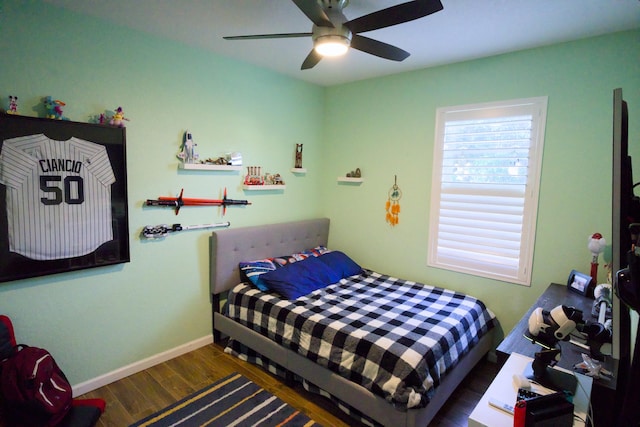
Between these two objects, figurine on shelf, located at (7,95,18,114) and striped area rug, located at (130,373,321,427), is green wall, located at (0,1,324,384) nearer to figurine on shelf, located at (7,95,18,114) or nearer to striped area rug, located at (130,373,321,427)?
figurine on shelf, located at (7,95,18,114)

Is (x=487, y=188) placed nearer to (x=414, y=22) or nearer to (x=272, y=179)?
(x=414, y=22)

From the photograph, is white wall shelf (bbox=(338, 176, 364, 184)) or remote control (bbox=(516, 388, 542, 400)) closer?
remote control (bbox=(516, 388, 542, 400))

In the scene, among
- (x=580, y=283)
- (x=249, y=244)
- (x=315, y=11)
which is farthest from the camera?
(x=249, y=244)

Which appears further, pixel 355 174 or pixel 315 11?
pixel 355 174

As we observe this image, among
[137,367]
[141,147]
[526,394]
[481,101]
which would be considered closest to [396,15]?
[481,101]

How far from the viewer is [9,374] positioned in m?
1.77

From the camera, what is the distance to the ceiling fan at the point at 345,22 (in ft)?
4.92

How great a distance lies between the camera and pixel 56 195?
209 cm

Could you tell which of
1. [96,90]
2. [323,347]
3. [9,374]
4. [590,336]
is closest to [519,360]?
[590,336]

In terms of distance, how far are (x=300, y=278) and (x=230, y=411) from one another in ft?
3.58

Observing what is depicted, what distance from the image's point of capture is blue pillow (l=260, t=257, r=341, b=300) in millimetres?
2705

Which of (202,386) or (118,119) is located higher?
(118,119)

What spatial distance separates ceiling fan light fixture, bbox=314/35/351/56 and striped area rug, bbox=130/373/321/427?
2276mm

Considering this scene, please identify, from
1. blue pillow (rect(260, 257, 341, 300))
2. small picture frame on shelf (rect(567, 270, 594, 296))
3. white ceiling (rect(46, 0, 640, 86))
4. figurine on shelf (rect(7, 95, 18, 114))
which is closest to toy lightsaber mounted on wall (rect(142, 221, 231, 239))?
blue pillow (rect(260, 257, 341, 300))
